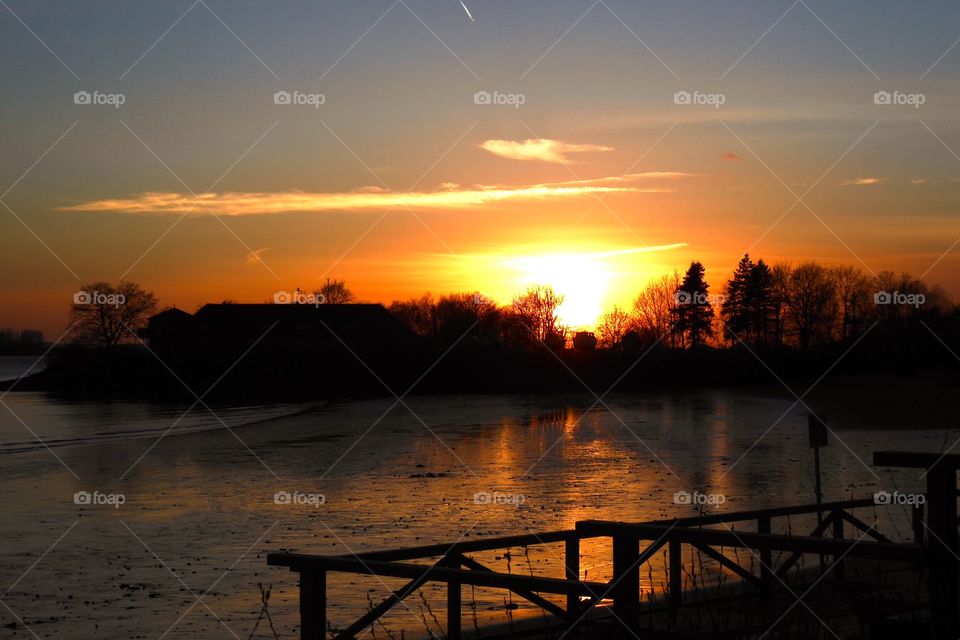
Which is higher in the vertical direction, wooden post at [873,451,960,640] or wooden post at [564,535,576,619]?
wooden post at [873,451,960,640]

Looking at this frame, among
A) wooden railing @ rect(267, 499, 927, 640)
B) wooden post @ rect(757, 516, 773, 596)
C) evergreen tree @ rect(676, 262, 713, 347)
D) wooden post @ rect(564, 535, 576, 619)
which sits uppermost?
evergreen tree @ rect(676, 262, 713, 347)

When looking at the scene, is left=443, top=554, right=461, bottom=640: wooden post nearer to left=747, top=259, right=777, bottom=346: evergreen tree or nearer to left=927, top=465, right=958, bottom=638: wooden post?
left=927, top=465, right=958, bottom=638: wooden post

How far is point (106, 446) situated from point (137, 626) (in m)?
30.9

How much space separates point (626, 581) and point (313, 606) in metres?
2.37

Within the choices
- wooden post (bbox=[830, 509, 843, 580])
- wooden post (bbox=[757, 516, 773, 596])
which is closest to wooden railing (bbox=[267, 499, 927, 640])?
wooden post (bbox=[757, 516, 773, 596])

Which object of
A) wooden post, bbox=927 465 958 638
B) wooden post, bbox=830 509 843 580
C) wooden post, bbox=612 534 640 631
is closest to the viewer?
wooden post, bbox=927 465 958 638

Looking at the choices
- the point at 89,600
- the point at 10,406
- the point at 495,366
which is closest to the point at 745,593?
the point at 89,600

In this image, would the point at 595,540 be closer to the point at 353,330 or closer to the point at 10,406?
the point at 10,406

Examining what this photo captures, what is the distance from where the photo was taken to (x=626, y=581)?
748 cm

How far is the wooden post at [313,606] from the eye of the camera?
8.12 m

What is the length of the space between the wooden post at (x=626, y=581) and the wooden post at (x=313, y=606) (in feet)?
7.15

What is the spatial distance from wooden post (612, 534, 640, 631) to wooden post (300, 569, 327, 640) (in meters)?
2.18

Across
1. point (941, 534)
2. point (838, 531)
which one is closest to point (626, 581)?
point (941, 534)

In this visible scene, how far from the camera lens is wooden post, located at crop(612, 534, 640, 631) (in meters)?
7.43
